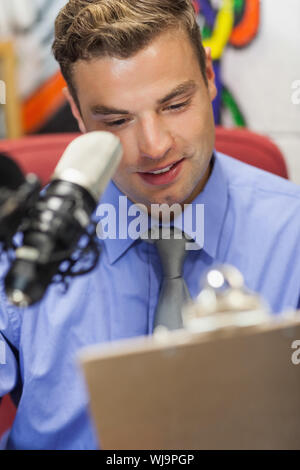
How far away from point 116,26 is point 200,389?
610mm

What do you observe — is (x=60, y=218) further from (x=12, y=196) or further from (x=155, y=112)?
(x=155, y=112)

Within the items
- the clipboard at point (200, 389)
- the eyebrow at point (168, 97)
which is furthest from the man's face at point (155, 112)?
the clipboard at point (200, 389)

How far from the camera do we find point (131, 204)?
3.44 feet

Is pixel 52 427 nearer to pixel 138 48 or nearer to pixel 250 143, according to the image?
pixel 138 48

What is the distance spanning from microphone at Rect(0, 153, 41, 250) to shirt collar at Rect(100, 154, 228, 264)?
478 millimetres

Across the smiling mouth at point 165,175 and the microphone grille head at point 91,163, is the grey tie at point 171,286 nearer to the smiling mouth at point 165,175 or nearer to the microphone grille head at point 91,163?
the smiling mouth at point 165,175

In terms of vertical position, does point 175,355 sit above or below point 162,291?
above

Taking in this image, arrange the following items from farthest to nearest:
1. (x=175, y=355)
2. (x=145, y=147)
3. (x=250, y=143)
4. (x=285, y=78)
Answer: (x=285, y=78) < (x=250, y=143) < (x=145, y=147) < (x=175, y=355)

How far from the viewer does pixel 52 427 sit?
95 cm

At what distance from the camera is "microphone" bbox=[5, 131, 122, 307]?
478 mm

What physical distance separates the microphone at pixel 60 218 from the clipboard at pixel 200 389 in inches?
3.1

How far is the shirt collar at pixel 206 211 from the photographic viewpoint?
3.29ft

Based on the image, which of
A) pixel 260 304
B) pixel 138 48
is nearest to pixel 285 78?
pixel 138 48

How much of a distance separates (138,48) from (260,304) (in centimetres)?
53
